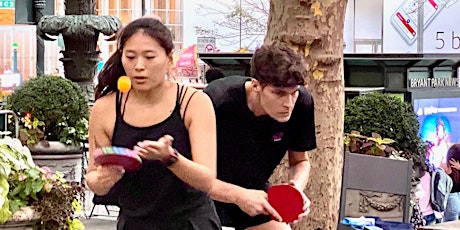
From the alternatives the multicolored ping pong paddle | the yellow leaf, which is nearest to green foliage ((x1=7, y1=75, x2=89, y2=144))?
the yellow leaf

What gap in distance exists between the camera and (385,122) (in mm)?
9438

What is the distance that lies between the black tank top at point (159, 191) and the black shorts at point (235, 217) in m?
0.97

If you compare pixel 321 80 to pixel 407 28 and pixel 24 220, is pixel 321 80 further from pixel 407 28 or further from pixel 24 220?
pixel 407 28

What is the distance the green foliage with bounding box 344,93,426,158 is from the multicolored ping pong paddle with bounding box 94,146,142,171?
20.6ft

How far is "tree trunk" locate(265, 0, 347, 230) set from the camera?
6.10m

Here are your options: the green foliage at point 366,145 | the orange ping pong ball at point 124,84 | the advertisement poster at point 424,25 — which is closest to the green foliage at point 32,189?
the orange ping pong ball at point 124,84

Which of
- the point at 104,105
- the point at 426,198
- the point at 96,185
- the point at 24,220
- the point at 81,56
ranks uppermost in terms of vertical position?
the point at 81,56

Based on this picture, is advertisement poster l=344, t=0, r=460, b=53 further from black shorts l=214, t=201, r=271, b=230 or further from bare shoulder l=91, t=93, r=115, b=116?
bare shoulder l=91, t=93, r=115, b=116

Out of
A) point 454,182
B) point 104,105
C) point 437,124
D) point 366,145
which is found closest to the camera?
point 104,105

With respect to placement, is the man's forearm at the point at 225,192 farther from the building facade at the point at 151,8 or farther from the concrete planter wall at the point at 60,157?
the building facade at the point at 151,8

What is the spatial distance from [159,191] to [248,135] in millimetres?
871

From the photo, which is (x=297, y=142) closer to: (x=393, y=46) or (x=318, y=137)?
(x=318, y=137)

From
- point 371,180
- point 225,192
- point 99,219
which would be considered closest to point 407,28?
point 99,219

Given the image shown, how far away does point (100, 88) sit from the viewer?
12.2 feet
